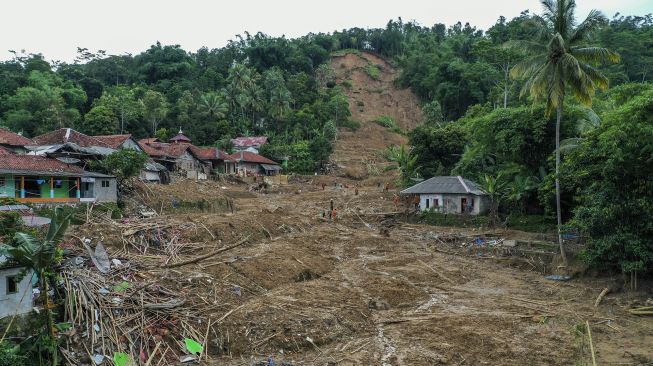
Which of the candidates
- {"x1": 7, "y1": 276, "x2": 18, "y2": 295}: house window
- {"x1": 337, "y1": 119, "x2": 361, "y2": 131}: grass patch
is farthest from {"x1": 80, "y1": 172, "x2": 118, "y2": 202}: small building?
{"x1": 337, "y1": 119, "x2": 361, "y2": 131}: grass patch

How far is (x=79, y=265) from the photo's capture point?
13297 millimetres

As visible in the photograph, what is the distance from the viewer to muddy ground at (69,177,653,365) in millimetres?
11648

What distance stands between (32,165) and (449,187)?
24.6 metres

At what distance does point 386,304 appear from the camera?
49.9ft

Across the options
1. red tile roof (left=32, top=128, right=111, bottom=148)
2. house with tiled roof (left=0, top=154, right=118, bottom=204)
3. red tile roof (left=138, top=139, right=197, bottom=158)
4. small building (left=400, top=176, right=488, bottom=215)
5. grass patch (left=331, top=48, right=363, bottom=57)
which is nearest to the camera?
house with tiled roof (left=0, top=154, right=118, bottom=204)

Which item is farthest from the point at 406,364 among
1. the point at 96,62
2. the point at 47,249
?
the point at 96,62

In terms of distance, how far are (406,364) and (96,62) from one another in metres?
83.9

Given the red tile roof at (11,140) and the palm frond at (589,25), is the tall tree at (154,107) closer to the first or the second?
the red tile roof at (11,140)

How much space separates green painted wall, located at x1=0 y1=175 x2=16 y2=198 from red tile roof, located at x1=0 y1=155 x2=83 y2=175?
63 cm

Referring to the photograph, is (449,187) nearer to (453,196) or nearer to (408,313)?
(453,196)

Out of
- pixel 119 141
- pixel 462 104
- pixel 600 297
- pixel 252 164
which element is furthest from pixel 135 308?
pixel 462 104

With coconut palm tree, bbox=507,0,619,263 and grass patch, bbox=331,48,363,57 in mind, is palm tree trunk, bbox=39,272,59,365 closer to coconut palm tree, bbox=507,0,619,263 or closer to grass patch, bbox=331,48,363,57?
coconut palm tree, bbox=507,0,619,263

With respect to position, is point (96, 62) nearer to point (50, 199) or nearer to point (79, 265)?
point (50, 199)

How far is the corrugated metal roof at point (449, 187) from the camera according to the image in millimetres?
29281
